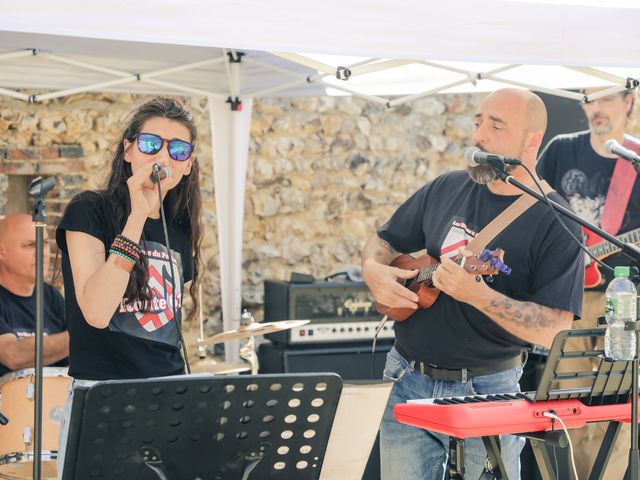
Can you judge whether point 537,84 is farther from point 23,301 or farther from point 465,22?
point 23,301

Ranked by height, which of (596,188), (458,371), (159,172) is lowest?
(458,371)

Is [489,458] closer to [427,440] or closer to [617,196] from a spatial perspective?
[427,440]

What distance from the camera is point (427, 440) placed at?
3209 millimetres

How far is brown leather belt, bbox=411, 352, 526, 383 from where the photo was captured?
3121 millimetres

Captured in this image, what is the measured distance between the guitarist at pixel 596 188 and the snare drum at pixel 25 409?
2.83 meters

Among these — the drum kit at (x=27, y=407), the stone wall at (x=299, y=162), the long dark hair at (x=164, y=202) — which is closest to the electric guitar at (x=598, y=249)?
the stone wall at (x=299, y=162)

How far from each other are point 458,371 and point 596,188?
2345mm

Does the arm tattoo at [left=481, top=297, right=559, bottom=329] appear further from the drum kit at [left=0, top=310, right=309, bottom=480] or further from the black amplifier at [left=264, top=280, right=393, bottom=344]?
the black amplifier at [left=264, top=280, right=393, bottom=344]

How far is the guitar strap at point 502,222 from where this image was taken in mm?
3082

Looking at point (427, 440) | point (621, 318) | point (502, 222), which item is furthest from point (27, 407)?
point (621, 318)

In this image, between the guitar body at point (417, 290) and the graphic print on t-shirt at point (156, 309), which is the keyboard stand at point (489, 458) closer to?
the guitar body at point (417, 290)

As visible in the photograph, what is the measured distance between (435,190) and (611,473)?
7.53ft

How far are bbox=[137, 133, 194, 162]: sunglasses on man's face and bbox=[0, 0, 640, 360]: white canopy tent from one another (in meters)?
0.29

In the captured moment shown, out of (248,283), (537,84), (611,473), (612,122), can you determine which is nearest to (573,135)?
(612,122)
